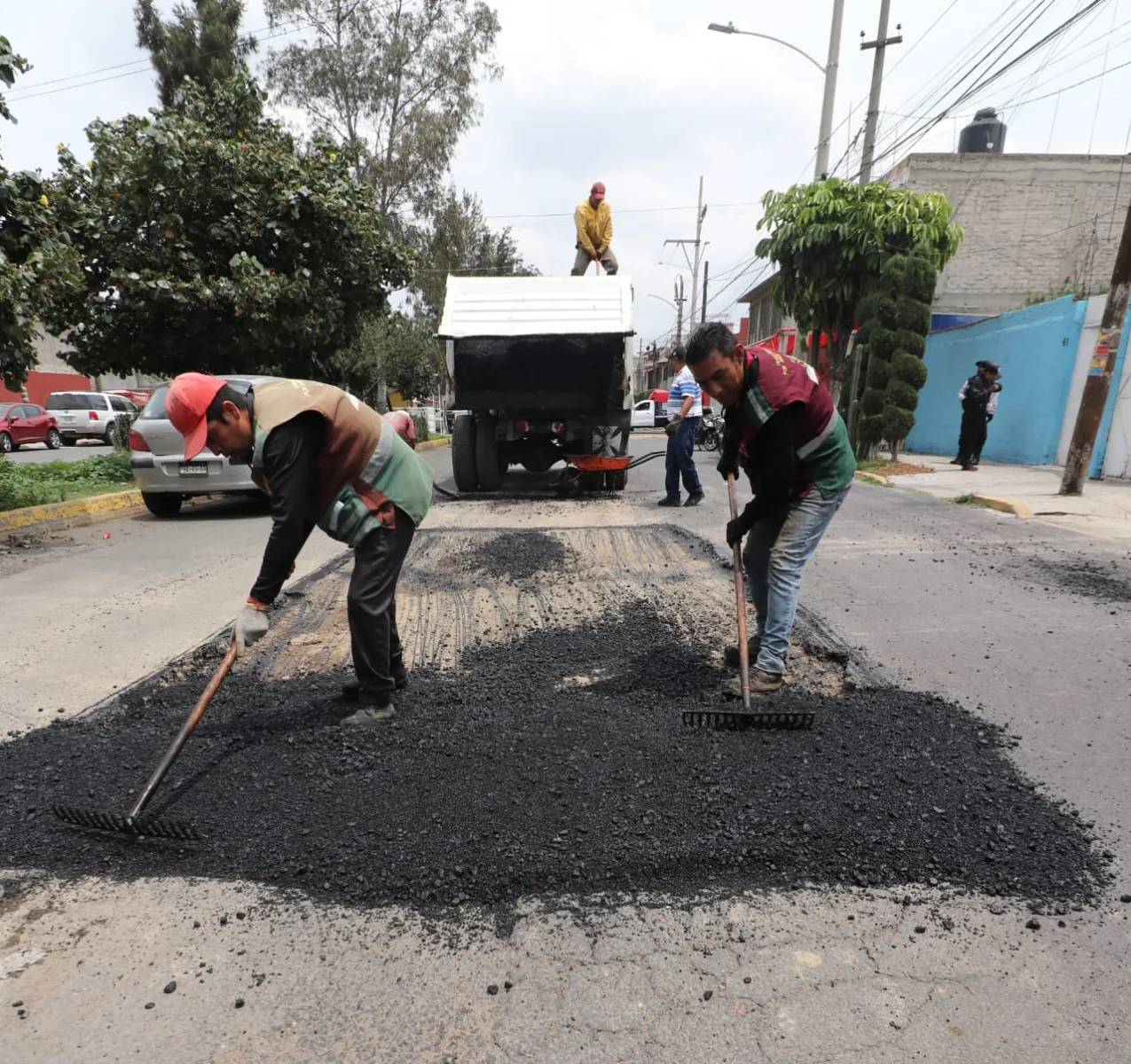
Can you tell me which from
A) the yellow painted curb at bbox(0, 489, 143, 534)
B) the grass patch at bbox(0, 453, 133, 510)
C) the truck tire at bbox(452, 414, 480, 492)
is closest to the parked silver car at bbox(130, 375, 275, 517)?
the yellow painted curb at bbox(0, 489, 143, 534)

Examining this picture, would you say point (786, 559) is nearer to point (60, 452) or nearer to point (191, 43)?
point (60, 452)

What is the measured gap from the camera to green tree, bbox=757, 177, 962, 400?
538 inches

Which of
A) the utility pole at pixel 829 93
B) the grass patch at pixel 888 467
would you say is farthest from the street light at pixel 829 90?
the grass patch at pixel 888 467

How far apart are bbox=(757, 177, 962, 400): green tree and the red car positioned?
19.4 meters

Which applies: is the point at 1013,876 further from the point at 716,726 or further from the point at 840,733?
the point at 716,726

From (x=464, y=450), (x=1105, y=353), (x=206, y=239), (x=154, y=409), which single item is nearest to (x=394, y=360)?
(x=206, y=239)

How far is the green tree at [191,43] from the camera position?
23.0 m

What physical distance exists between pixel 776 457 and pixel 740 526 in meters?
0.46

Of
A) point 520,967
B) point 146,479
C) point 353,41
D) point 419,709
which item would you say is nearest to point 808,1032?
point 520,967

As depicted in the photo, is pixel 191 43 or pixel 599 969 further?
pixel 191 43

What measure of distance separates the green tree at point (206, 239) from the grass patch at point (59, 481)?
1.52 m

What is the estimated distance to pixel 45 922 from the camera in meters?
2.00

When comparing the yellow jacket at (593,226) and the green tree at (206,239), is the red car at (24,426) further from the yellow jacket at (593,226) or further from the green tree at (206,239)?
the yellow jacket at (593,226)

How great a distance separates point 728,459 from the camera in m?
3.63
